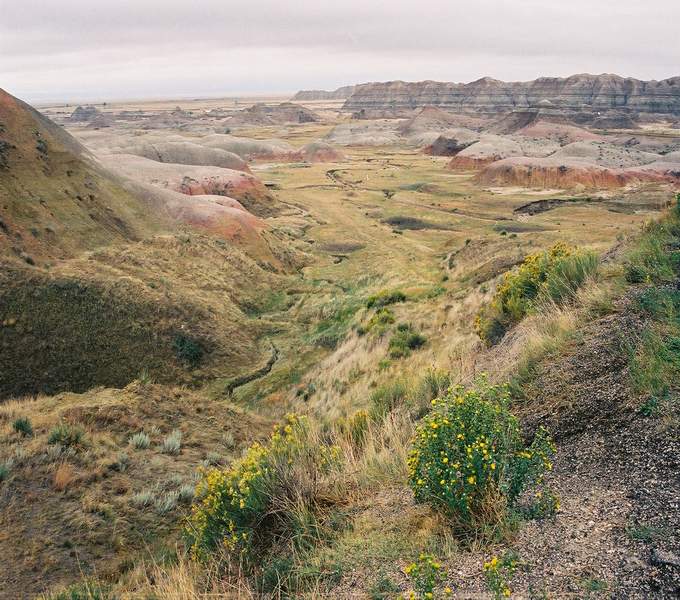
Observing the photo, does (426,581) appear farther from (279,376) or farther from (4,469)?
(279,376)

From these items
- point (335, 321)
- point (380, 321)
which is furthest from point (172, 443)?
point (335, 321)

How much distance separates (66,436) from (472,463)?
7086 millimetres

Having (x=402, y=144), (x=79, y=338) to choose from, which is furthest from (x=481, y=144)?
(x=79, y=338)

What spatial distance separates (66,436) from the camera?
8719 mm

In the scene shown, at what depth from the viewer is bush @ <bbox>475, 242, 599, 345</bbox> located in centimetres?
958

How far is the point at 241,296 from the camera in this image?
2353 centimetres

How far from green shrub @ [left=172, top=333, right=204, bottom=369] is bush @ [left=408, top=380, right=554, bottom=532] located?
45.5 feet

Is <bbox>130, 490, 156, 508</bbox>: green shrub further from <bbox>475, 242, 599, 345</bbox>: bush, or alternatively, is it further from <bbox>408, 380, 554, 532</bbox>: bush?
<bbox>475, 242, 599, 345</bbox>: bush

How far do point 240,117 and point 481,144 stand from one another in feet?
361

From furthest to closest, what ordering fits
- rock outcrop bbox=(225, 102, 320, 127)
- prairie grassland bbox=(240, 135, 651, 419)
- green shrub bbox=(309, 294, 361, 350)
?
rock outcrop bbox=(225, 102, 320, 127) < green shrub bbox=(309, 294, 361, 350) < prairie grassland bbox=(240, 135, 651, 419)

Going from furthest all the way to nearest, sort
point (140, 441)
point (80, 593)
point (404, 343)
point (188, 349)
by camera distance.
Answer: point (188, 349) → point (404, 343) → point (140, 441) → point (80, 593)

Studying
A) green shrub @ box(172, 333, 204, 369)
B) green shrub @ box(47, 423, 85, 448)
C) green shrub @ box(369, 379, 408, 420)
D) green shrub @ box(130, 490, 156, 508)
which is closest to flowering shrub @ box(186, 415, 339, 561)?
green shrub @ box(130, 490, 156, 508)

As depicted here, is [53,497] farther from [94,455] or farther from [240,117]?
[240,117]

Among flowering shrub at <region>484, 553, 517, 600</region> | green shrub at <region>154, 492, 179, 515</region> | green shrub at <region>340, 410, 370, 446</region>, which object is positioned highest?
flowering shrub at <region>484, 553, 517, 600</region>
